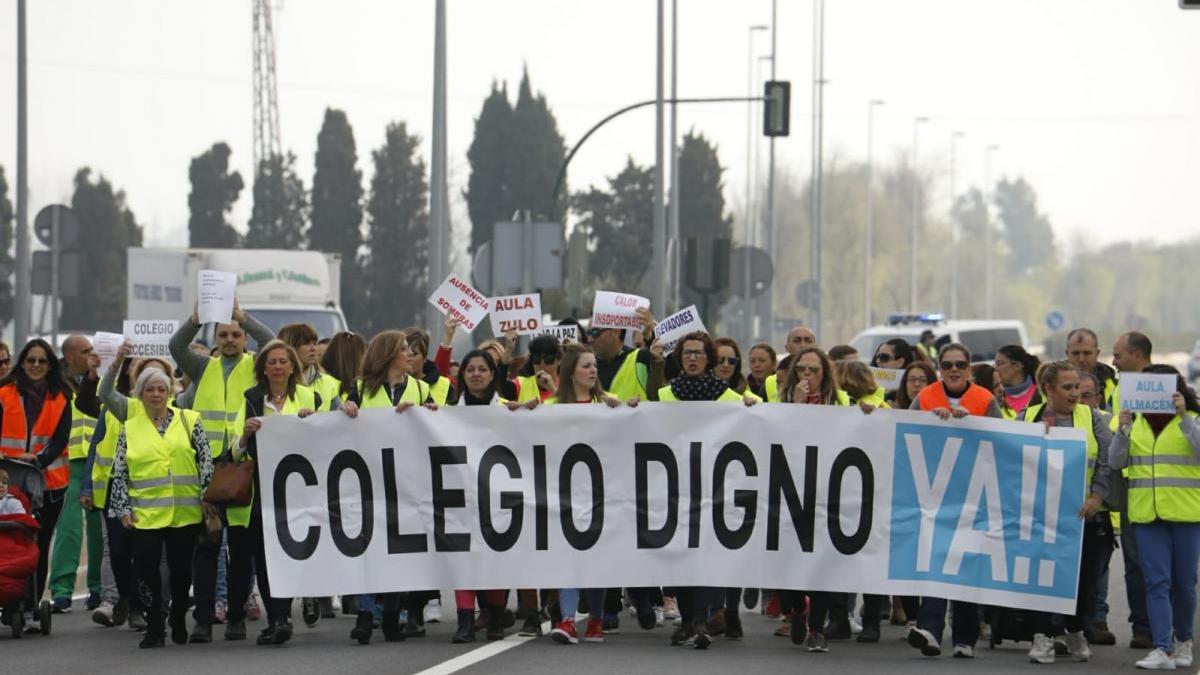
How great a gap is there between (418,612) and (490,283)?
1131cm

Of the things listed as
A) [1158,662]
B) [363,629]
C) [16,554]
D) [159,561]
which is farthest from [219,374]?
[1158,662]

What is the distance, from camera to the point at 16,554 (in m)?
12.8

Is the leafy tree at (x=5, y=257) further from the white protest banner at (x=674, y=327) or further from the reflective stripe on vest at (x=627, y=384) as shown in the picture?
the reflective stripe on vest at (x=627, y=384)

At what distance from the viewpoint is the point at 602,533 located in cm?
1288

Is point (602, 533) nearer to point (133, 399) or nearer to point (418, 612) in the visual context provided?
point (418, 612)

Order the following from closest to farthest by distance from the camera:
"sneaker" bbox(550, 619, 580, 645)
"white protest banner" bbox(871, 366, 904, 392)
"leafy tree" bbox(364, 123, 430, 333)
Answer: "sneaker" bbox(550, 619, 580, 645) → "white protest banner" bbox(871, 366, 904, 392) → "leafy tree" bbox(364, 123, 430, 333)

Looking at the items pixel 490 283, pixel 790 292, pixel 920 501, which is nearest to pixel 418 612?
pixel 920 501

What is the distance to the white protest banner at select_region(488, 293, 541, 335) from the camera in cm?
1619

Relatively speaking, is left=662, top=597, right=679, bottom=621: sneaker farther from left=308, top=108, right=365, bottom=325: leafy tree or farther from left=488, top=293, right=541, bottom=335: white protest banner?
left=308, top=108, right=365, bottom=325: leafy tree

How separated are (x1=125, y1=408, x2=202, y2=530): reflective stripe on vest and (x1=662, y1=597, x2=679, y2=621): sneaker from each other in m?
3.47

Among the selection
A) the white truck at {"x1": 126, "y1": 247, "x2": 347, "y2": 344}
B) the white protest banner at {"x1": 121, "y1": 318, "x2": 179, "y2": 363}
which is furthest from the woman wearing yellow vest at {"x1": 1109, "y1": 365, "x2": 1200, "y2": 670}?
the white truck at {"x1": 126, "y1": 247, "x2": 347, "y2": 344}

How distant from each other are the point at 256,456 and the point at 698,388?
262cm

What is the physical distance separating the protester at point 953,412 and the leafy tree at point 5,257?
7051 centimetres

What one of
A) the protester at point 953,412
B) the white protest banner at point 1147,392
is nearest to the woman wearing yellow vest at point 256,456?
the protester at point 953,412
